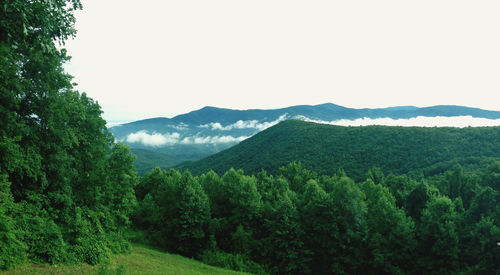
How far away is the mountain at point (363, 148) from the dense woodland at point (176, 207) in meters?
43.5

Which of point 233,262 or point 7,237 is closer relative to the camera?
point 7,237

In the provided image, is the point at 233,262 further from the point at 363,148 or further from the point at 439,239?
the point at 363,148

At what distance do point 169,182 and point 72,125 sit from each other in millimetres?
27728

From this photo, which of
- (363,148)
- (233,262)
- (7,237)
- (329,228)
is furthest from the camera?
(363,148)

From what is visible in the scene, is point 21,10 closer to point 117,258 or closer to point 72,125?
point 72,125

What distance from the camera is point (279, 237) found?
38.1 meters

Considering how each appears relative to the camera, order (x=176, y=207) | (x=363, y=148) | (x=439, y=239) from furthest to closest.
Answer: (x=363, y=148) → (x=176, y=207) → (x=439, y=239)

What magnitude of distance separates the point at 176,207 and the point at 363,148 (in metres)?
97.9

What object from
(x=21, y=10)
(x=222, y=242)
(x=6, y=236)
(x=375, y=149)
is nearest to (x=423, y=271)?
(x=222, y=242)

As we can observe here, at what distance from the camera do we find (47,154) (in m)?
17.9

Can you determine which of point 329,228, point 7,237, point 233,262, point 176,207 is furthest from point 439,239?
A: point 7,237

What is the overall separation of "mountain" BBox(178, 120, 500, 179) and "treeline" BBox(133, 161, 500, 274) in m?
55.0

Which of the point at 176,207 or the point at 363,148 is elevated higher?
the point at 363,148

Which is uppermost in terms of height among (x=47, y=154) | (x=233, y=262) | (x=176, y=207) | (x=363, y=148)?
(x=47, y=154)
